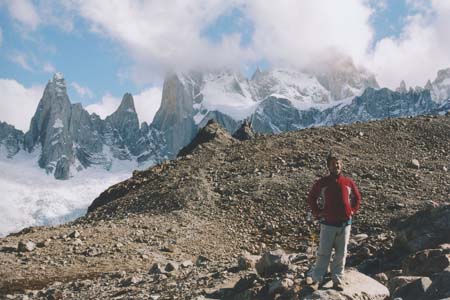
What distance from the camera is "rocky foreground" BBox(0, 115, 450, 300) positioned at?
538 inches

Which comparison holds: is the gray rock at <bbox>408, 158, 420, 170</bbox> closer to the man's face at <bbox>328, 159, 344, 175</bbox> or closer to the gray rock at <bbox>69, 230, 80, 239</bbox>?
the gray rock at <bbox>69, 230, 80, 239</bbox>

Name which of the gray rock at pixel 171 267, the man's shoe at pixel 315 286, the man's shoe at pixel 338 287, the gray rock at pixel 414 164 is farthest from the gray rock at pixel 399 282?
the gray rock at pixel 414 164

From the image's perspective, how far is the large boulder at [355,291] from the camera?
35.5 feet

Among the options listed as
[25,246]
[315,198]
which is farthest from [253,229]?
[315,198]

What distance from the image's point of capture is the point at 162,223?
985 inches

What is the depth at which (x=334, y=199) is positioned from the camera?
1212 centimetres

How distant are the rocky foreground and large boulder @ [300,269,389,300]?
0.13ft

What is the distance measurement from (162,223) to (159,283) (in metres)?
9.66

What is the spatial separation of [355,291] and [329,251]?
4.13 ft

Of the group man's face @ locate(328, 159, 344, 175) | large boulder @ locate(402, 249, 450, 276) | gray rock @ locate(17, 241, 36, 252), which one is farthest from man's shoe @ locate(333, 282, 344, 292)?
gray rock @ locate(17, 241, 36, 252)

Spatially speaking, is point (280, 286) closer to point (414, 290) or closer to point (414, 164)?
point (414, 290)

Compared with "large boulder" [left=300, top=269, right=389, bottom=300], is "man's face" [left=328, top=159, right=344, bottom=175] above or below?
above

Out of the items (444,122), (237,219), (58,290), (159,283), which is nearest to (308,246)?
(237,219)

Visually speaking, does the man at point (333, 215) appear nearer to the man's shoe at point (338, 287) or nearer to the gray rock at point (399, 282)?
the man's shoe at point (338, 287)
